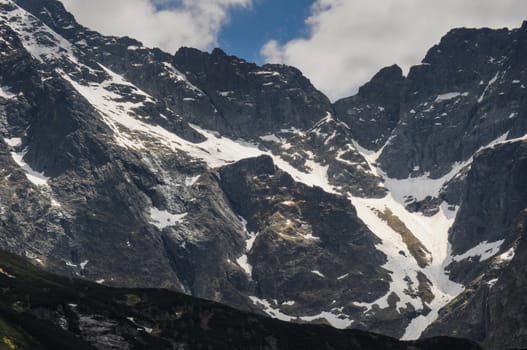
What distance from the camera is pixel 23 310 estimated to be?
17900cm

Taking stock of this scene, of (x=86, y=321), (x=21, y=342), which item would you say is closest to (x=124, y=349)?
(x=86, y=321)

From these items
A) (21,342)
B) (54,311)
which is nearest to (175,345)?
(54,311)

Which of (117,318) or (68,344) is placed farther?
(117,318)

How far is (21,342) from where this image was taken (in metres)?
134

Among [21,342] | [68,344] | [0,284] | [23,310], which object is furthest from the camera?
[0,284]

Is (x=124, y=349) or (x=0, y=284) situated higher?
(x=0, y=284)

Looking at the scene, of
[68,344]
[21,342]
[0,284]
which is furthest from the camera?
[0,284]

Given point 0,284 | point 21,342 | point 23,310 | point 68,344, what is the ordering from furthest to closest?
point 0,284 < point 23,310 < point 68,344 < point 21,342

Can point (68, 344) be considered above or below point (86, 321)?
below

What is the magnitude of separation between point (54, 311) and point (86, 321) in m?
7.25

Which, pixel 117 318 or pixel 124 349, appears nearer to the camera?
pixel 124 349

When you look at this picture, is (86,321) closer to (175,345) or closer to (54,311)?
(54,311)

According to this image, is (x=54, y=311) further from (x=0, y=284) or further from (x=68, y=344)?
(x=68, y=344)

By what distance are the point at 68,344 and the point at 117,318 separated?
46.2 m
